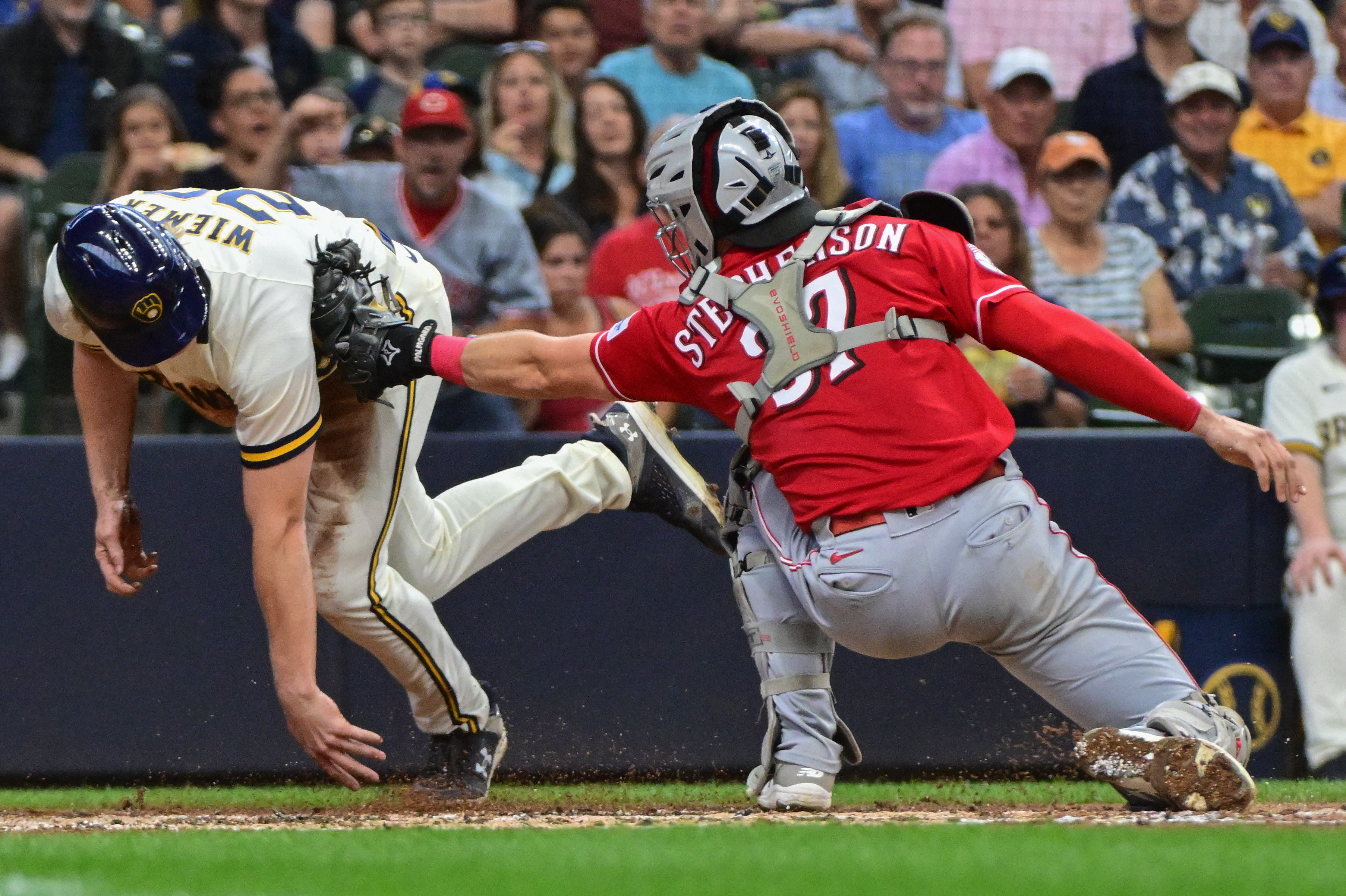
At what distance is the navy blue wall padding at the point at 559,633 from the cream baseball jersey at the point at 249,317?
1.21 meters

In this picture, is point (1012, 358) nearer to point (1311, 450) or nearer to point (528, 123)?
point (1311, 450)

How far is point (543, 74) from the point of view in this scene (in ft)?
26.0

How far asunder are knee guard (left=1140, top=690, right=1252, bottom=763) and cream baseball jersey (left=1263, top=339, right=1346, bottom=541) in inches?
77.5

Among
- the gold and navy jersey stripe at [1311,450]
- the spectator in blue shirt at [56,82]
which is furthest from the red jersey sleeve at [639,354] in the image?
the spectator in blue shirt at [56,82]

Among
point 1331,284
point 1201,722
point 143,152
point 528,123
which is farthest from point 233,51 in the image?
point 1201,722

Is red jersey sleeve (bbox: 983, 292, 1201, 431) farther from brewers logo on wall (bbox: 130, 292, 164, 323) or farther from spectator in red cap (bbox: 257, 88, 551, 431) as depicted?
spectator in red cap (bbox: 257, 88, 551, 431)

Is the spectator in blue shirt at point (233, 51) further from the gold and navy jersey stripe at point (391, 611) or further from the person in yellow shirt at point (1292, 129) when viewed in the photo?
the person in yellow shirt at point (1292, 129)

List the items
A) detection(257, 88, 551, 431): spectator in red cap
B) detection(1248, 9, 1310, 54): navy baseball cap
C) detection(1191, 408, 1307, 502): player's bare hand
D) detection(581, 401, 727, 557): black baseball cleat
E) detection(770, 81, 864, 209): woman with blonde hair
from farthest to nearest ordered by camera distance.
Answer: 1. detection(1248, 9, 1310, 54): navy baseball cap
2. detection(770, 81, 864, 209): woman with blonde hair
3. detection(257, 88, 551, 431): spectator in red cap
4. detection(581, 401, 727, 557): black baseball cleat
5. detection(1191, 408, 1307, 502): player's bare hand

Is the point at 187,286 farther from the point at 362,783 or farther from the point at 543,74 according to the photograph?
the point at 543,74

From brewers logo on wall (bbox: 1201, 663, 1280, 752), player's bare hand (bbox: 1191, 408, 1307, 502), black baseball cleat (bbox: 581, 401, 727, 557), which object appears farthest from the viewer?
brewers logo on wall (bbox: 1201, 663, 1280, 752)

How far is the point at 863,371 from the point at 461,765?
1.90 meters

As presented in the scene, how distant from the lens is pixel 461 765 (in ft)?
16.9

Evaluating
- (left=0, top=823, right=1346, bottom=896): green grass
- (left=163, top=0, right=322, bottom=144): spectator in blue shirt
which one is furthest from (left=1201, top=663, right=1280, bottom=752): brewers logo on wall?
(left=163, top=0, right=322, bottom=144): spectator in blue shirt

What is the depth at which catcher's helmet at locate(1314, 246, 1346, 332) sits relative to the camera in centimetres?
605
